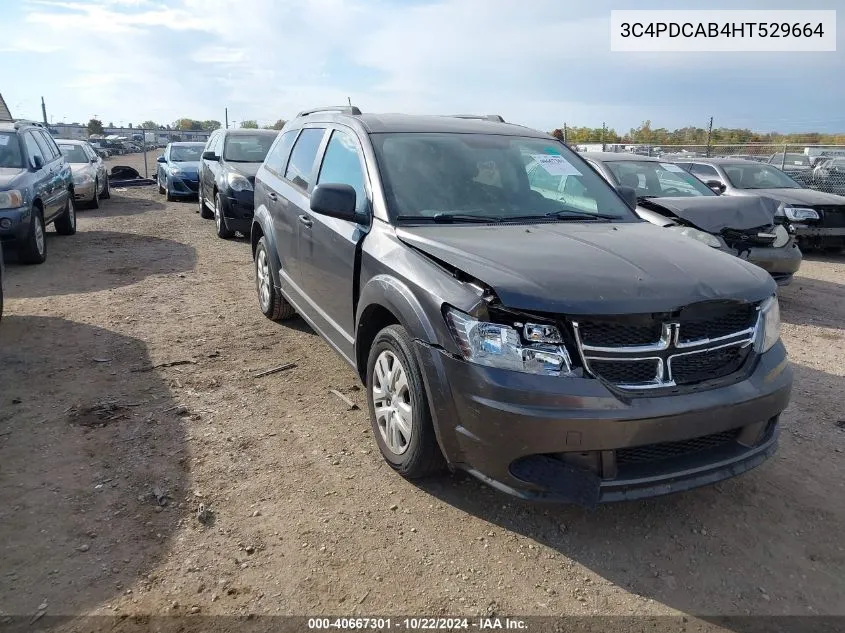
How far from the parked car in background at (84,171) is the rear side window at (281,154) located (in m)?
9.06

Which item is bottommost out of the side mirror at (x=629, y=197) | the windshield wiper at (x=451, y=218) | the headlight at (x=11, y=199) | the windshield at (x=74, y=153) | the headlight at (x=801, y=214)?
the headlight at (x=801, y=214)

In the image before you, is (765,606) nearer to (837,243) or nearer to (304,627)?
(304,627)

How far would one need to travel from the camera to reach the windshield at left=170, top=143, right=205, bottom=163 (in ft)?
52.7

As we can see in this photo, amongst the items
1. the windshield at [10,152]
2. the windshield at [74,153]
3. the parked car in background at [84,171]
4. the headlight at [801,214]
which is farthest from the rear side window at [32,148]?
the headlight at [801,214]

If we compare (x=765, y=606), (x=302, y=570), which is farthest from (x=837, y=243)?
(x=302, y=570)

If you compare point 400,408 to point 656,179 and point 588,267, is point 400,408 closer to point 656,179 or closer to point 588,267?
point 588,267

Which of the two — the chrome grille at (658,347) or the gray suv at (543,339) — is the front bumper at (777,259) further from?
the chrome grille at (658,347)

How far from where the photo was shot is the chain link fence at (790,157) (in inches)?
600

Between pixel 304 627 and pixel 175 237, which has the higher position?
pixel 175 237

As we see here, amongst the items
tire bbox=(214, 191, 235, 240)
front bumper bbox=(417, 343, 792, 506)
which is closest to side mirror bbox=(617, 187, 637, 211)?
front bumper bbox=(417, 343, 792, 506)

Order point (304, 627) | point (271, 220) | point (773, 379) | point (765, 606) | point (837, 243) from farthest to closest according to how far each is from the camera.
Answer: point (837, 243)
point (271, 220)
point (773, 379)
point (765, 606)
point (304, 627)

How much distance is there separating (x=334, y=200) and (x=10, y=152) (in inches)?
284

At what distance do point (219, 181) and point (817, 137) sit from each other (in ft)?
115

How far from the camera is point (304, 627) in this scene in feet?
7.82
